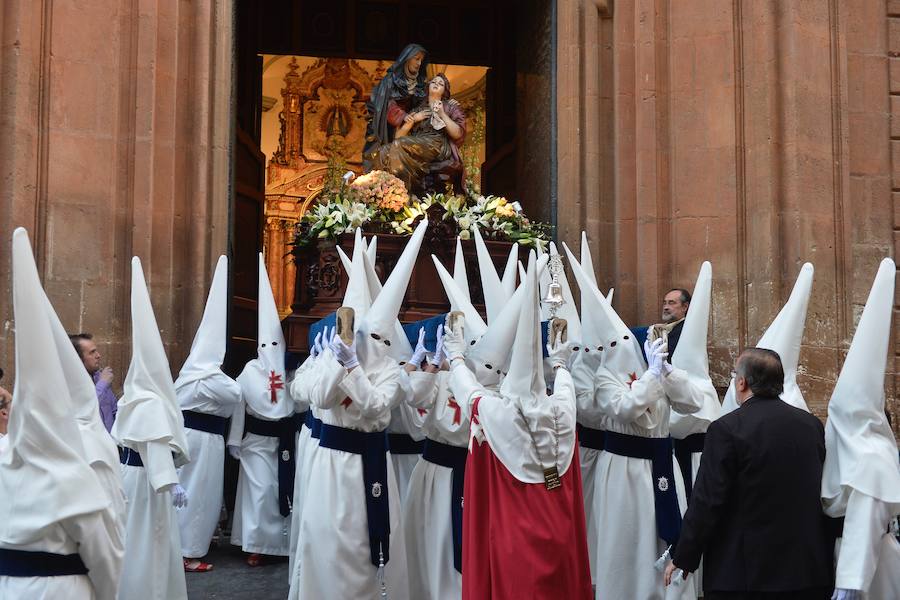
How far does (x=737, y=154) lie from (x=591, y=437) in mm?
3902

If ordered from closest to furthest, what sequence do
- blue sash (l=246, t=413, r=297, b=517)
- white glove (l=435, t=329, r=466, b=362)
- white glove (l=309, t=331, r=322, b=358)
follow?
1. white glove (l=435, t=329, r=466, b=362)
2. white glove (l=309, t=331, r=322, b=358)
3. blue sash (l=246, t=413, r=297, b=517)

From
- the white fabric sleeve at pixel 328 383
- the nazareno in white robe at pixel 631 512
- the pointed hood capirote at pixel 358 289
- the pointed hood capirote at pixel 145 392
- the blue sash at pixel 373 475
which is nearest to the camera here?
the white fabric sleeve at pixel 328 383

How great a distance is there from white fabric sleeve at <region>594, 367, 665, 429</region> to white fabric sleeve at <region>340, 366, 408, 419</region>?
1320 millimetres

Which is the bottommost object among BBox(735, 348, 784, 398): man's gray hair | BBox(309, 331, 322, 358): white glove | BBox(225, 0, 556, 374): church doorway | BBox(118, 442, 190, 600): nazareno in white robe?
BBox(118, 442, 190, 600): nazareno in white robe

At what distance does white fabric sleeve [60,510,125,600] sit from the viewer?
14.3 ft

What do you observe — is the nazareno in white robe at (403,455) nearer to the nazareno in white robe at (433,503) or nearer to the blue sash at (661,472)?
the nazareno in white robe at (433,503)

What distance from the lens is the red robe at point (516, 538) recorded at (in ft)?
19.1

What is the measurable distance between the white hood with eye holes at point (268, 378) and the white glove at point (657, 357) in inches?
124

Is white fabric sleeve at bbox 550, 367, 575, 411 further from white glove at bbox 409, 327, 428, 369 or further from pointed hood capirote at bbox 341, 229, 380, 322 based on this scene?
pointed hood capirote at bbox 341, 229, 380, 322

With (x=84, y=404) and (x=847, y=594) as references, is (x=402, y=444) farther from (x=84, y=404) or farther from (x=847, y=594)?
(x=847, y=594)

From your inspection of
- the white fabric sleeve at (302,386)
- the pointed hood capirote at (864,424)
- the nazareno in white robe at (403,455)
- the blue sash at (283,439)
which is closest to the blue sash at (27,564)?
the white fabric sleeve at (302,386)

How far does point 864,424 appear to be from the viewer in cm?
516

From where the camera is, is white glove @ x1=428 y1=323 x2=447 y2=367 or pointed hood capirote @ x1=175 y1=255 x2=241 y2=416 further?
pointed hood capirote @ x1=175 y1=255 x2=241 y2=416

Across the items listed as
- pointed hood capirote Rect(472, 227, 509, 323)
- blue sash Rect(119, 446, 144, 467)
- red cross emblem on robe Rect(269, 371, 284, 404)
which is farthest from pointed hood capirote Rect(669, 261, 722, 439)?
blue sash Rect(119, 446, 144, 467)
